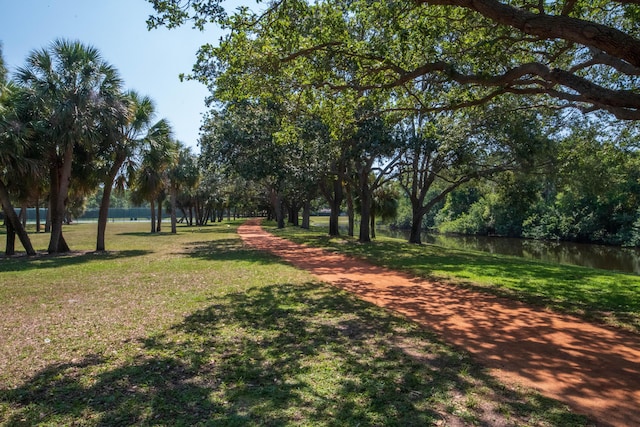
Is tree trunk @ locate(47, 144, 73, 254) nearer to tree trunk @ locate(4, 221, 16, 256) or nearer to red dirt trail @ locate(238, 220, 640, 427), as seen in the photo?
tree trunk @ locate(4, 221, 16, 256)

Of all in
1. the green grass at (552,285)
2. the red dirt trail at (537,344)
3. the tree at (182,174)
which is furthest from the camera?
the tree at (182,174)

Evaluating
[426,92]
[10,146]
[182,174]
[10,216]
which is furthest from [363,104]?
[182,174]

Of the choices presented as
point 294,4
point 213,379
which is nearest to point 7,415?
point 213,379

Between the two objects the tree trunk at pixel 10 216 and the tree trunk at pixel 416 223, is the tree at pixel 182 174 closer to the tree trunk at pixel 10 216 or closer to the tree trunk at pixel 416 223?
the tree trunk at pixel 10 216

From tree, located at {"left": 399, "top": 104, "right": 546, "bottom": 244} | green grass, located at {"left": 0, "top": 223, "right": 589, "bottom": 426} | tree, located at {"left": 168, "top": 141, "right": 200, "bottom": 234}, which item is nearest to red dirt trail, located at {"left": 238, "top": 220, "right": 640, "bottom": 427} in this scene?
green grass, located at {"left": 0, "top": 223, "right": 589, "bottom": 426}

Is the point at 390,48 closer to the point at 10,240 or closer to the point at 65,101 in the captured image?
the point at 65,101

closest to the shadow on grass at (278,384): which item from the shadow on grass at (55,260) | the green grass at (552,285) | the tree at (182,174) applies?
the green grass at (552,285)

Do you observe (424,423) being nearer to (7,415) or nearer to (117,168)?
(7,415)

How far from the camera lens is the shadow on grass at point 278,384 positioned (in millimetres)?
3396

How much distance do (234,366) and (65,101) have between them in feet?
48.5

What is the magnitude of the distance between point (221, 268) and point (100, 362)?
7.44 metres

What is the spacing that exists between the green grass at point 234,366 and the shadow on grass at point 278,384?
0.02m

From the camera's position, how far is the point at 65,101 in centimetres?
1499

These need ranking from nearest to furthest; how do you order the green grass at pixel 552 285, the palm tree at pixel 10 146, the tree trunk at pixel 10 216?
the green grass at pixel 552 285, the palm tree at pixel 10 146, the tree trunk at pixel 10 216
